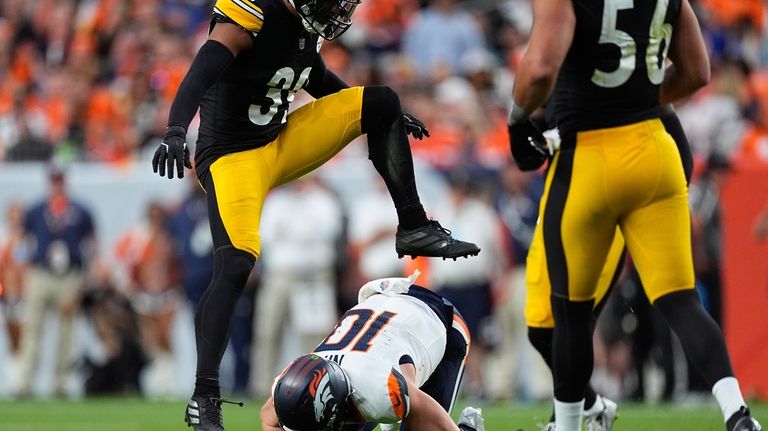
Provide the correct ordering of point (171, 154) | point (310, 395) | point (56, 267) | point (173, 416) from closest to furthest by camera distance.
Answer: point (310, 395)
point (171, 154)
point (173, 416)
point (56, 267)

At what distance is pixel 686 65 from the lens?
5.85 m

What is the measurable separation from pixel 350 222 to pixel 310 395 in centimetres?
697

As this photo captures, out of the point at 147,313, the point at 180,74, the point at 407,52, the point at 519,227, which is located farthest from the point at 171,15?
the point at 519,227

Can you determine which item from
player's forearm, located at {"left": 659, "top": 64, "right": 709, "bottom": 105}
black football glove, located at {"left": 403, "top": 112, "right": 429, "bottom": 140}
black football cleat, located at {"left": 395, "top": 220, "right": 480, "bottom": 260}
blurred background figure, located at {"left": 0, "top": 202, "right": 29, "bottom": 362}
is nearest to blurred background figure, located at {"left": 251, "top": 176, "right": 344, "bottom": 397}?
blurred background figure, located at {"left": 0, "top": 202, "right": 29, "bottom": 362}

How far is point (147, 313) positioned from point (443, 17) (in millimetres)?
4480

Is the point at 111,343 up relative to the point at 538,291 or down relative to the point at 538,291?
down

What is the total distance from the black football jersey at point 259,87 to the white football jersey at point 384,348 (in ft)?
3.11

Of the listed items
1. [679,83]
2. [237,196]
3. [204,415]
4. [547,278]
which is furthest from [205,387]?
[679,83]

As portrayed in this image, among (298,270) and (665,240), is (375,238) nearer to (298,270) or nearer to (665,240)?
(298,270)

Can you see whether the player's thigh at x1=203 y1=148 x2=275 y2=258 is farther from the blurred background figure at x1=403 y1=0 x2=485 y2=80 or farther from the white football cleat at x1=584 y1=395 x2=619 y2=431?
the blurred background figure at x1=403 y1=0 x2=485 y2=80

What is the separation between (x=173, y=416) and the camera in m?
10.0

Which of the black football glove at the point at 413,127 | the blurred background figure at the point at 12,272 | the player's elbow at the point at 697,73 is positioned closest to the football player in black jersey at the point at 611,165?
the player's elbow at the point at 697,73

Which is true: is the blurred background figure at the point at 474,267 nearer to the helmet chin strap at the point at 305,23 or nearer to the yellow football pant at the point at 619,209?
the helmet chin strap at the point at 305,23

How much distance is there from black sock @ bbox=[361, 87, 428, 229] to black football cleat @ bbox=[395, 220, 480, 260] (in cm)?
4
